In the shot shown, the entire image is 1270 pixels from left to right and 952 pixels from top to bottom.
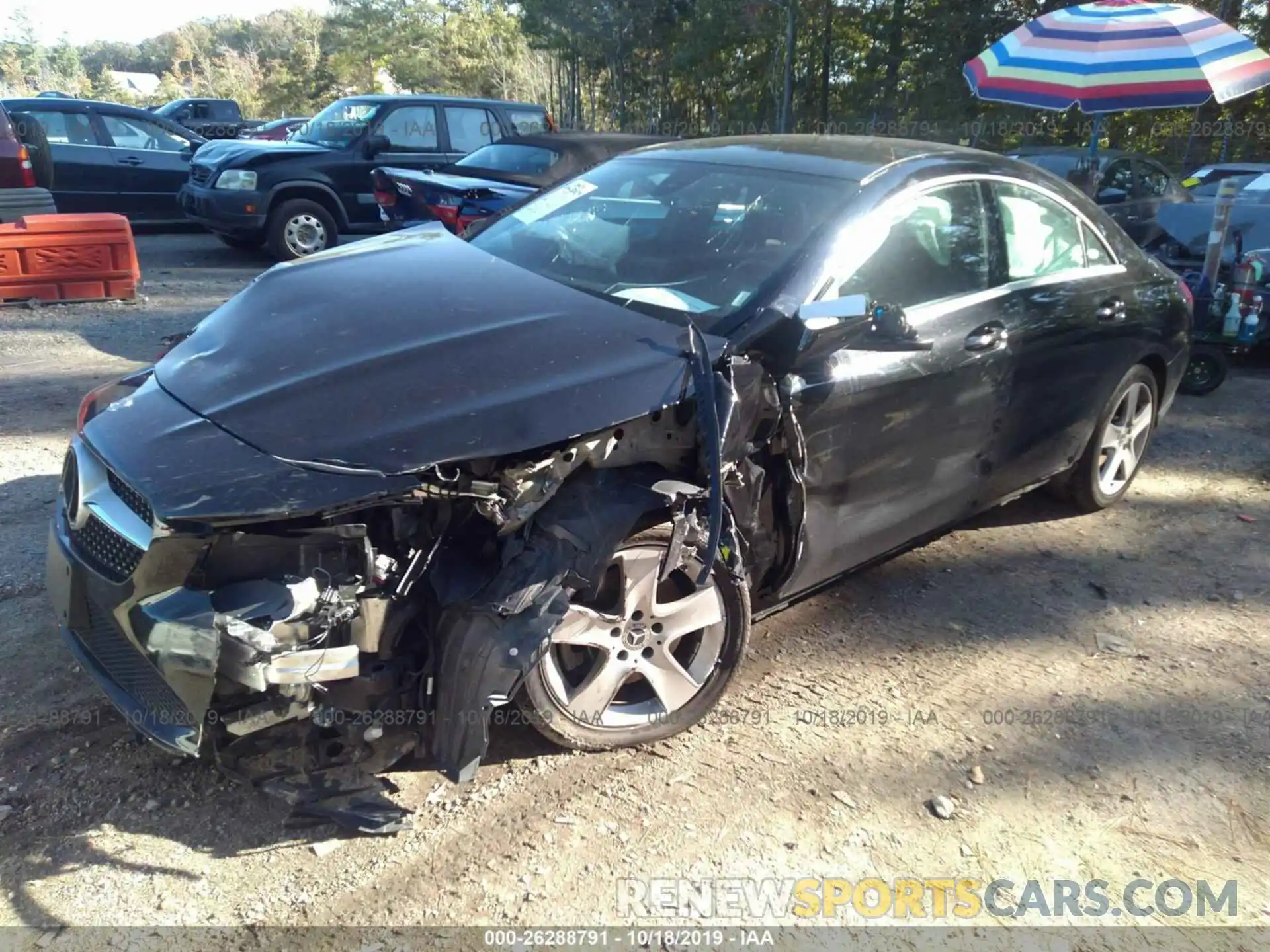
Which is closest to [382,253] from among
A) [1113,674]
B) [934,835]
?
[934,835]

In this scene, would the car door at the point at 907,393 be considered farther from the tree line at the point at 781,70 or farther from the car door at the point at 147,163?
the tree line at the point at 781,70

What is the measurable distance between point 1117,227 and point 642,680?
3.34 meters

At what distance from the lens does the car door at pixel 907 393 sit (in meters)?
3.21

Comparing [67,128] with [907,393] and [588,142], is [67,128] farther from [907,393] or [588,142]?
[907,393]

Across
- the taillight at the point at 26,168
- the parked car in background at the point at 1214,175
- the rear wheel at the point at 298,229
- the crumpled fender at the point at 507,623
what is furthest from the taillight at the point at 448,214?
the parked car in background at the point at 1214,175

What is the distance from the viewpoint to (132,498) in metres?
2.47

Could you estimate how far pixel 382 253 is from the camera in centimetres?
370

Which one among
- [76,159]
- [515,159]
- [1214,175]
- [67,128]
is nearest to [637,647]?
[515,159]

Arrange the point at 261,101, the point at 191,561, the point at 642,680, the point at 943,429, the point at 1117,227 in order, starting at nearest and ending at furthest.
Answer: the point at 191,561
the point at 642,680
the point at 943,429
the point at 1117,227
the point at 261,101

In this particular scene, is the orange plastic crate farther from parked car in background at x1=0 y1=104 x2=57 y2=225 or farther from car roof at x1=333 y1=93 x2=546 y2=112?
car roof at x1=333 y1=93 x2=546 y2=112

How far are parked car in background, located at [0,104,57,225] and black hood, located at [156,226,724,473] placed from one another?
6479 millimetres

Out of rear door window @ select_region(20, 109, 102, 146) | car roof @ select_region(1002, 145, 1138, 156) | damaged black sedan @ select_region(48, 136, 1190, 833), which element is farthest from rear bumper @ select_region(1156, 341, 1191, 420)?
rear door window @ select_region(20, 109, 102, 146)

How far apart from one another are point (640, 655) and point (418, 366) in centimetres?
108

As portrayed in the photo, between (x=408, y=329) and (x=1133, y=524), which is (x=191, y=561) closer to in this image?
(x=408, y=329)
